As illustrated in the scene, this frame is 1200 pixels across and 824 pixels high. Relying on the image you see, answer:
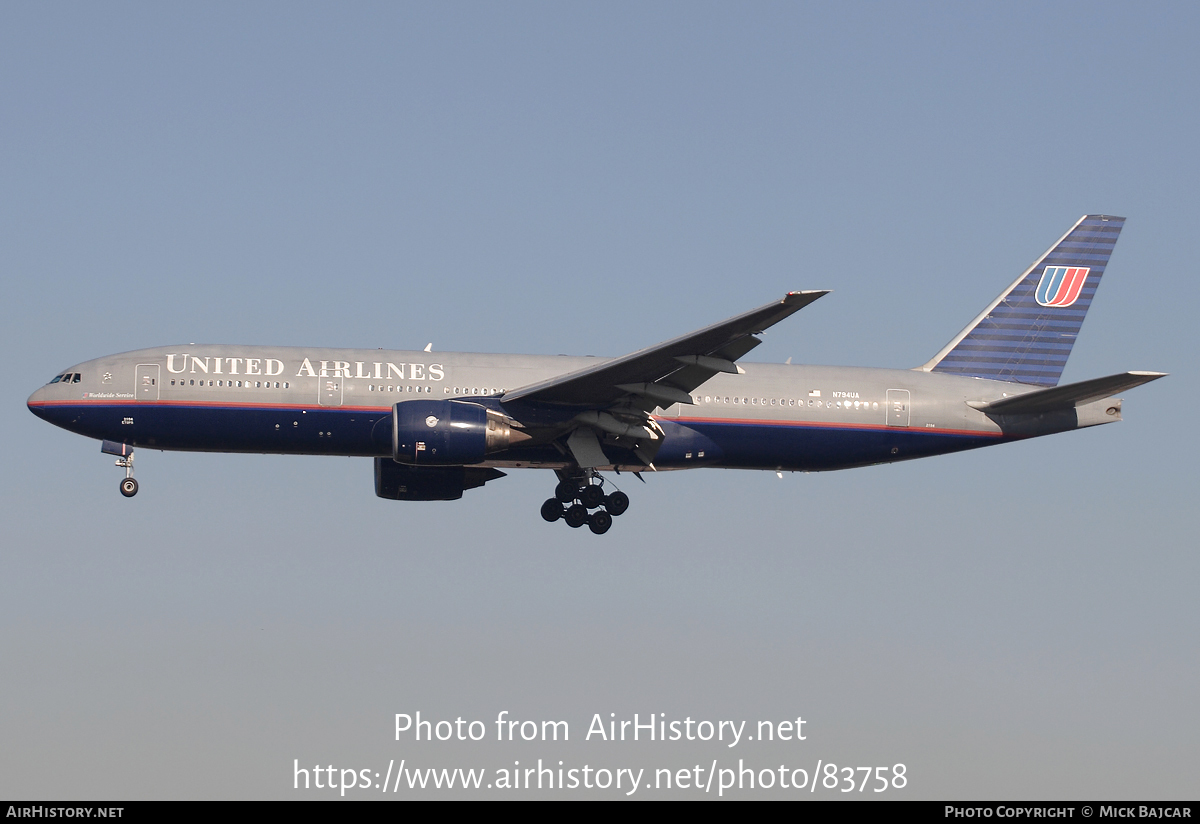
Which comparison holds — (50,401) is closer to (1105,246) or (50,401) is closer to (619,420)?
(619,420)

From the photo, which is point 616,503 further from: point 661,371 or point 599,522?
point 661,371

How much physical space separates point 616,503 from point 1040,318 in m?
13.2

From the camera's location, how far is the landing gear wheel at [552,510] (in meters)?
35.9

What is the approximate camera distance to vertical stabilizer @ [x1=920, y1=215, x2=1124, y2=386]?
39.0m

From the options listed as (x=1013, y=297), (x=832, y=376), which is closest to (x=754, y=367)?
(x=832, y=376)

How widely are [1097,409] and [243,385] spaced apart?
2098 centimetres

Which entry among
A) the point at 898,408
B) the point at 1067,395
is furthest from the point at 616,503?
the point at 1067,395

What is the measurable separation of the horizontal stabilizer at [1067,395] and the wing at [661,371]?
8461 mm

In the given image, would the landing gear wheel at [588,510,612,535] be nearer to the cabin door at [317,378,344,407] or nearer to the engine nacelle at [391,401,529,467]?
the engine nacelle at [391,401,529,467]

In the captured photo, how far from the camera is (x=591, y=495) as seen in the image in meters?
35.6

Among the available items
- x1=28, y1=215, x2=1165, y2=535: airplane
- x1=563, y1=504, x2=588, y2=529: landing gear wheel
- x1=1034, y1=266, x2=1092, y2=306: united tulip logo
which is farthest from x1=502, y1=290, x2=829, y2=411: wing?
x1=1034, y1=266, x2=1092, y2=306: united tulip logo

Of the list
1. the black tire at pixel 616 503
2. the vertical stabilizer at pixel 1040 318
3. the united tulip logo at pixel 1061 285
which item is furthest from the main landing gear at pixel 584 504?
the united tulip logo at pixel 1061 285

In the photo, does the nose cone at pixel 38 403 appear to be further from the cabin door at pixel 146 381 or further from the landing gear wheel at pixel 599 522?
the landing gear wheel at pixel 599 522

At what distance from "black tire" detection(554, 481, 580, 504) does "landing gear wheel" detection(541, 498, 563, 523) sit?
0.21 meters
